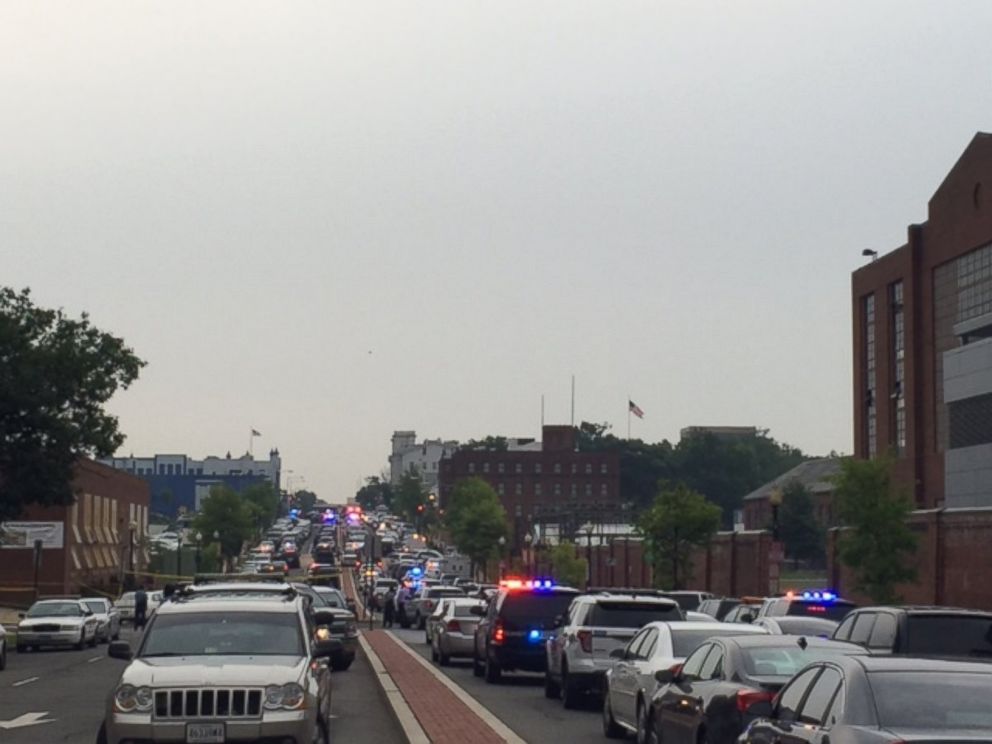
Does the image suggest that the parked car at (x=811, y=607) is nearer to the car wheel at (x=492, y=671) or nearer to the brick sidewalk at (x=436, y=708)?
the car wheel at (x=492, y=671)

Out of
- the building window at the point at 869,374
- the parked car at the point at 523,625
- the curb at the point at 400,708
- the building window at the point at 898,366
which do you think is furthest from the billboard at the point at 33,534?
the parked car at the point at 523,625

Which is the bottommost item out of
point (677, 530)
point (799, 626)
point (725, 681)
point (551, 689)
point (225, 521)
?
point (551, 689)

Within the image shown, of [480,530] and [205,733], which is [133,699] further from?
[480,530]

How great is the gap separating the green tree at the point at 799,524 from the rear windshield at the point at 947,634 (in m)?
103

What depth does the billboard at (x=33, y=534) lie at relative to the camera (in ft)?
279

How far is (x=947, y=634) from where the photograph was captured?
19.1 metres

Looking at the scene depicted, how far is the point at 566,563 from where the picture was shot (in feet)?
307

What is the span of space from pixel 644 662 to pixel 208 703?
20.8 ft

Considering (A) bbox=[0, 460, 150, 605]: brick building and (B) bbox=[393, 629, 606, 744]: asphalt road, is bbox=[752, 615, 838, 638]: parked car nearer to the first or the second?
(B) bbox=[393, 629, 606, 744]: asphalt road

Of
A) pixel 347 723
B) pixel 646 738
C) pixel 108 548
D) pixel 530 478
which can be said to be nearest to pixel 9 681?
pixel 347 723

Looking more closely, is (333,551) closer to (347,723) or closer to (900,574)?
(900,574)

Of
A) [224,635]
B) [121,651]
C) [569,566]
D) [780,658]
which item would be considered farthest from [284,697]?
[569,566]

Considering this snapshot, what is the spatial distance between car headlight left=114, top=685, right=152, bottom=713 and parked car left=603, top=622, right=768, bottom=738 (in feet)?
18.9

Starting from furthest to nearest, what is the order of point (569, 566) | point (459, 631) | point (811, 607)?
point (569, 566) < point (459, 631) < point (811, 607)
